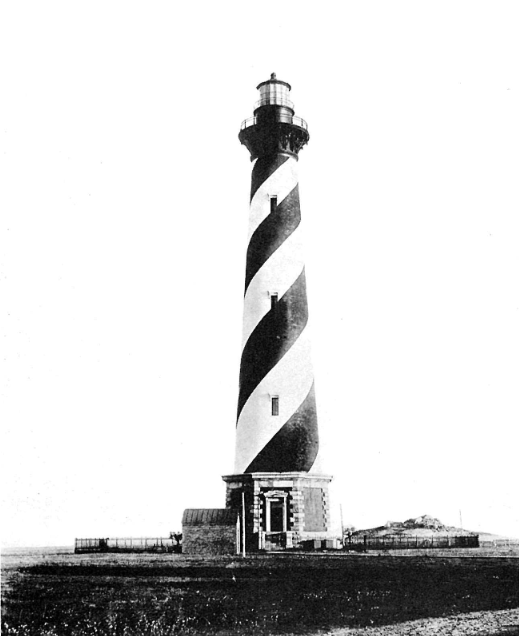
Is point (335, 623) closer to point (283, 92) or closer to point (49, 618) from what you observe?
point (49, 618)

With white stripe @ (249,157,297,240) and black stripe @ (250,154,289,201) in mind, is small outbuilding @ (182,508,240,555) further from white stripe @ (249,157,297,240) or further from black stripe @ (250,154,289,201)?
black stripe @ (250,154,289,201)

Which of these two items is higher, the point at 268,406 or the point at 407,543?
the point at 268,406

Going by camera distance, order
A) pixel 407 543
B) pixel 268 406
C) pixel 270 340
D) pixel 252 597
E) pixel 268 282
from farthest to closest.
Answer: pixel 407 543, pixel 268 282, pixel 270 340, pixel 268 406, pixel 252 597

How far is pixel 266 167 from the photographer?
27094 mm

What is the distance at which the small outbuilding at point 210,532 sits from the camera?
24.6m

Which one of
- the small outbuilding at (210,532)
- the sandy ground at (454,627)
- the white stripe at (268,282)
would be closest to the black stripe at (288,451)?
the small outbuilding at (210,532)

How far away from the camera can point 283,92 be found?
27.6 m

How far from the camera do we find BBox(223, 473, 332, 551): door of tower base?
24797mm

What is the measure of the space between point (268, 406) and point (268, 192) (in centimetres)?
733

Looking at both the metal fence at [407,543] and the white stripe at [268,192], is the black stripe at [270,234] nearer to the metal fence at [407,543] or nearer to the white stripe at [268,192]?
the white stripe at [268,192]

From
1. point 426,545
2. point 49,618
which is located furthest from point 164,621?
point 426,545

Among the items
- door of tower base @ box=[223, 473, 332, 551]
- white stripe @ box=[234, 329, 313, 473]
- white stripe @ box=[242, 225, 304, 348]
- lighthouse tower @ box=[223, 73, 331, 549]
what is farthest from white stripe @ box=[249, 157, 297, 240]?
door of tower base @ box=[223, 473, 332, 551]

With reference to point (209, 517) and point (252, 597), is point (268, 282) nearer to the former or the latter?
point (209, 517)

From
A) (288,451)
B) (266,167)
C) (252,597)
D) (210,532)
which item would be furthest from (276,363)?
(252,597)
